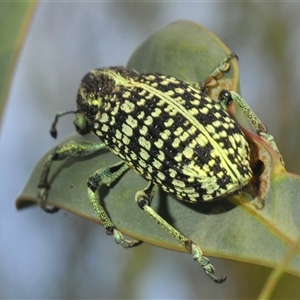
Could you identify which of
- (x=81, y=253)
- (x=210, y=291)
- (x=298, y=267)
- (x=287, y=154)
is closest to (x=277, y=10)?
(x=287, y=154)

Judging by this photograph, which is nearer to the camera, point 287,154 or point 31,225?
point 287,154

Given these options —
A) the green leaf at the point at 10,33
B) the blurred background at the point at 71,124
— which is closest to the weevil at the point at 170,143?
the green leaf at the point at 10,33

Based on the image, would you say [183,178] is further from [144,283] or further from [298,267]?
[144,283]

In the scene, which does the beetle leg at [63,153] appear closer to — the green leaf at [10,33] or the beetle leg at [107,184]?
the beetle leg at [107,184]

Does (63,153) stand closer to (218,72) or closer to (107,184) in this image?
(107,184)

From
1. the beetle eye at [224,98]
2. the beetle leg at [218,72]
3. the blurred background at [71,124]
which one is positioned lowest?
the blurred background at [71,124]

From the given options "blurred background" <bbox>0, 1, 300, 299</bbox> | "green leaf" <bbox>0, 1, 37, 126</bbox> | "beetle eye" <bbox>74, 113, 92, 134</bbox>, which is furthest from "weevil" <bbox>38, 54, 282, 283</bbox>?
"blurred background" <bbox>0, 1, 300, 299</bbox>
